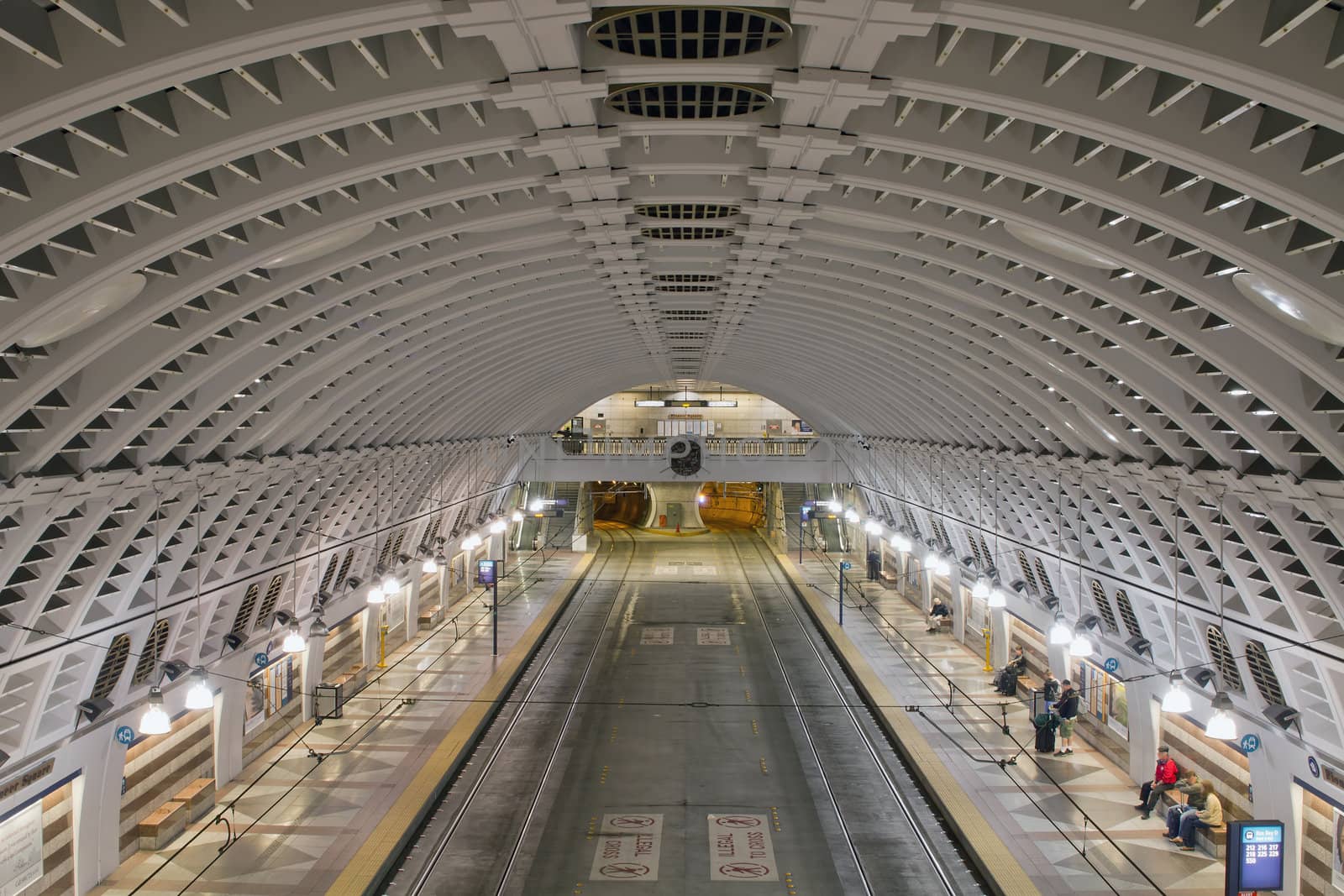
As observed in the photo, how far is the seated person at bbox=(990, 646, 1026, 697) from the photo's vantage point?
21875 millimetres

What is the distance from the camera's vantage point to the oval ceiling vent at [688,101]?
771 cm

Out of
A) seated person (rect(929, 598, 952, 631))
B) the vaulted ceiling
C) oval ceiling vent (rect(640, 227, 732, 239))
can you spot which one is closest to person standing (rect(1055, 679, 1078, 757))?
the vaulted ceiling

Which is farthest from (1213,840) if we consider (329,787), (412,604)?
(412,604)

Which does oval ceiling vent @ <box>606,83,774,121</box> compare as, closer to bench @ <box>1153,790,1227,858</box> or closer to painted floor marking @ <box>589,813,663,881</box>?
painted floor marking @ <box>589,813,663,881</box>

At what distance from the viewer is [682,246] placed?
13.1 m

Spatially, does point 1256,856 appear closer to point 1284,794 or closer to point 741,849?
point 1284,794

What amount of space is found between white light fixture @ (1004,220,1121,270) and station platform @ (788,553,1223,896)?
863 cm

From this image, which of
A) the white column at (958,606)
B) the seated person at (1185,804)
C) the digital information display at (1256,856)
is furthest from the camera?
the white column at (958,606)

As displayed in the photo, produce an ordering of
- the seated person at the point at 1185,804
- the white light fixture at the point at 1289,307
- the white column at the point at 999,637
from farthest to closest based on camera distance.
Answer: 1. the white column at the point at 999,637
2. the seated person at the point at 1185,804
3. the white light fixture at the point at 1289,307

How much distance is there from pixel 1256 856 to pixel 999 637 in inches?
→ 555

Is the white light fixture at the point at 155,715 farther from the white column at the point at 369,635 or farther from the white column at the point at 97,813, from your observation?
the white column at the point at 369,635

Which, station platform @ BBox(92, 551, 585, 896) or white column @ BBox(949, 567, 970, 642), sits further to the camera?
white column @ BBox(949, 567, 970, 642)

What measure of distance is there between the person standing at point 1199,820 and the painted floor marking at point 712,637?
15.3 meters

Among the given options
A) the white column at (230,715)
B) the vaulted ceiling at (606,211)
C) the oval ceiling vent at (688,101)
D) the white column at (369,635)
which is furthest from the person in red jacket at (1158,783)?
the white column at (369,635)
